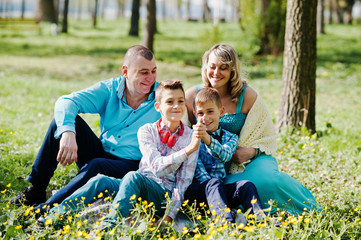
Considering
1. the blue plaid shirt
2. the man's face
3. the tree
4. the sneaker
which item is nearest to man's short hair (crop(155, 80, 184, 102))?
the man's face

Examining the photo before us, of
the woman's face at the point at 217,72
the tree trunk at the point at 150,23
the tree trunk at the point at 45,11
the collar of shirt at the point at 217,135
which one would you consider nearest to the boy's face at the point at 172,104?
the collar of shirt at the point at 217,135

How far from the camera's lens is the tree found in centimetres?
592

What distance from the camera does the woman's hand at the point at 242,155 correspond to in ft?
13.1

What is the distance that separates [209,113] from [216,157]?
410 millimetres

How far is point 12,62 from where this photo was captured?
12.9m

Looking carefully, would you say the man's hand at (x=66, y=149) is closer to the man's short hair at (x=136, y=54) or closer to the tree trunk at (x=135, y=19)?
the man's short hair at (x=136, y=54)

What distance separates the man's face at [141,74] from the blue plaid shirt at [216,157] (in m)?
0.79

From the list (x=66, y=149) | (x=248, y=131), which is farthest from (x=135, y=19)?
(x=66, y=149)

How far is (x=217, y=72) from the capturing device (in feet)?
13.2

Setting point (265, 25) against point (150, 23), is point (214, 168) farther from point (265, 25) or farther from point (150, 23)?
point (265, 25)

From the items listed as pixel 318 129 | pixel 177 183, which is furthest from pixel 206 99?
pixel 318 129

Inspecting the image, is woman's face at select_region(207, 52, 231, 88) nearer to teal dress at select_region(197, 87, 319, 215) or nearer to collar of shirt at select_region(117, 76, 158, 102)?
collar of shirt at select_region(117, 76, 158, 102)

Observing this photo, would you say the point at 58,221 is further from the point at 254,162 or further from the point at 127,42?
the point at 127,42

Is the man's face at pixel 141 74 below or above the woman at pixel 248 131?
above
